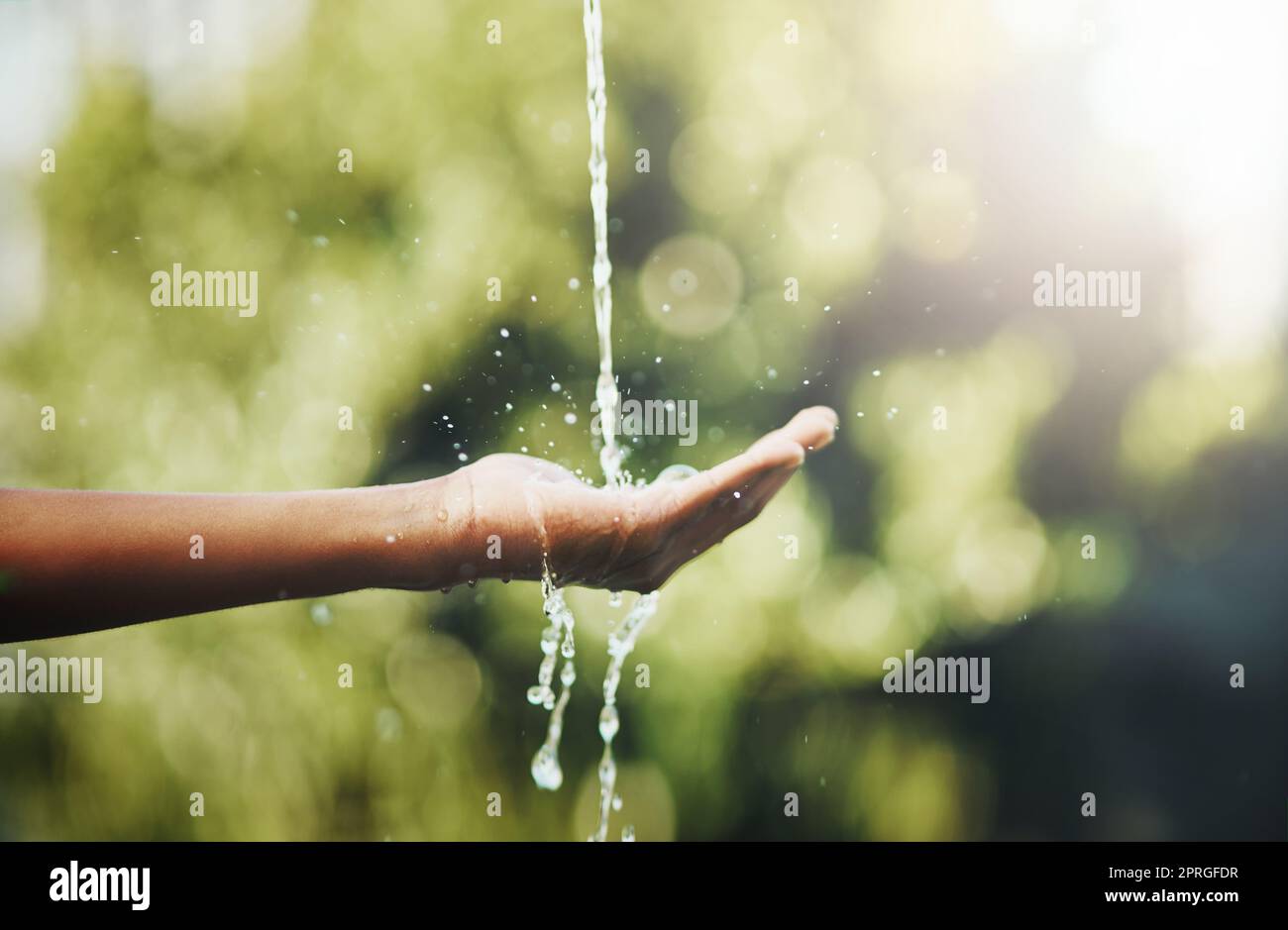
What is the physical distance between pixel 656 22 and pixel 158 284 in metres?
1.13

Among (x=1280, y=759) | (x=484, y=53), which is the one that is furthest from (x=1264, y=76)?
(x=484, y=53)

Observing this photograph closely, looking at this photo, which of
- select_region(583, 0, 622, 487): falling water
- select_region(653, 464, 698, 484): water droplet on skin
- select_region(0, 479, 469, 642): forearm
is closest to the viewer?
select_region(0, 479, 469, 642): forearm

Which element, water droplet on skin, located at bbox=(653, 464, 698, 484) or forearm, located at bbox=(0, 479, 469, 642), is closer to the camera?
forearm, located at bbox=(0, 479, 469, 642)

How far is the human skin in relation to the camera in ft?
3.59

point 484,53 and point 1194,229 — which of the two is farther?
point 484,53

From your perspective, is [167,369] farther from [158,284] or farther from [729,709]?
[729,709]

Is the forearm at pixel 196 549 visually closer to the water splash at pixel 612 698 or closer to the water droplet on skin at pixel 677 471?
the water droplet on skin at pixel 677 471

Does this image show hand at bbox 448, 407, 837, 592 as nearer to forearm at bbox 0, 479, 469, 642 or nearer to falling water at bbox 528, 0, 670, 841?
forearm at bbox 0, 479, 469, 642

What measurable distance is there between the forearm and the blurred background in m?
0.67

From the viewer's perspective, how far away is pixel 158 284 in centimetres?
180

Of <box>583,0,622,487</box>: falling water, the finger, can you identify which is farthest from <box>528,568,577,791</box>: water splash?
the finger

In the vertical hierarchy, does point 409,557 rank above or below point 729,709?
above
